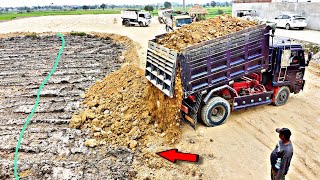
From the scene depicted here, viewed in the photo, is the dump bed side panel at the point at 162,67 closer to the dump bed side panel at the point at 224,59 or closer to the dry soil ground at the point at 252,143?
the dump bed side panel at the point at 224,59

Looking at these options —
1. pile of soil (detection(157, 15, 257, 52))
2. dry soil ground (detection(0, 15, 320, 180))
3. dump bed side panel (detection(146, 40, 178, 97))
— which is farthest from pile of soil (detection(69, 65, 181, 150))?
pile of soil (detection(157, 15, 257, 52))

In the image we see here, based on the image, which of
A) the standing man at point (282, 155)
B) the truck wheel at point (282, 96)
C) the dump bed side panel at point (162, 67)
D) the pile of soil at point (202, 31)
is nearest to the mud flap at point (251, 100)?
the truck wheel at point (282, 96)

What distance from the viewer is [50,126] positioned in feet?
28.9

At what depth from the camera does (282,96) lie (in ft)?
31.0

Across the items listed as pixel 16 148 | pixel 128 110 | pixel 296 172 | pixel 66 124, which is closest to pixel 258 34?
pixel 296 172

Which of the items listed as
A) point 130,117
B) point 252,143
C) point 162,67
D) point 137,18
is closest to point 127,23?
point 137,18

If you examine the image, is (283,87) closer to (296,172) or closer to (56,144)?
(296,172)

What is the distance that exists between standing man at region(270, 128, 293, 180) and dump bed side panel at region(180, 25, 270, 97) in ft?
10.3

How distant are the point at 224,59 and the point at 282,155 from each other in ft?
12.2

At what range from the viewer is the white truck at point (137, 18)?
32875mm

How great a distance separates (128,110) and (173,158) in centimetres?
242

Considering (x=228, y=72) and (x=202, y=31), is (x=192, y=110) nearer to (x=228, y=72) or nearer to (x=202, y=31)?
(x=228, y=72)

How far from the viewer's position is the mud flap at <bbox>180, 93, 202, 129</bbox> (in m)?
7.82

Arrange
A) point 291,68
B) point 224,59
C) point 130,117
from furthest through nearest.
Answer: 1. point 291,68
2. point 130,117
3. point 224,59
